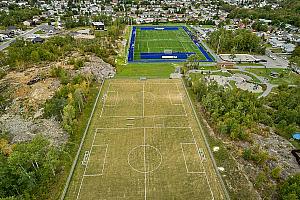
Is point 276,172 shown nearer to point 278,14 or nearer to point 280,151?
point 280,151

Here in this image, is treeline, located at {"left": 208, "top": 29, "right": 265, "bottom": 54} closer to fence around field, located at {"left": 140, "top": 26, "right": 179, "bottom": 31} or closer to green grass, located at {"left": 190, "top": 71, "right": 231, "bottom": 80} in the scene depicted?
green grass, located at {"left": 190, "top": 71, "right": 231, "bottom": 80}

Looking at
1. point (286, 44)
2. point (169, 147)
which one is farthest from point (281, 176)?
point (286, 44)

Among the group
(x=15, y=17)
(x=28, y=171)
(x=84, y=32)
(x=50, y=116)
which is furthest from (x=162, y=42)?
(x=28, y=171)

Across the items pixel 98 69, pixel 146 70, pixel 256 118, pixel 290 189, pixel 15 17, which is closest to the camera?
pixel 290 189

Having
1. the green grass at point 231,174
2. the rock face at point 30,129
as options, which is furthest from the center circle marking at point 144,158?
the rock face at point 30,129

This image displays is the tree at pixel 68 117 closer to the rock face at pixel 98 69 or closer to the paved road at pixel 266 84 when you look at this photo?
the rock face at pixel 98 69

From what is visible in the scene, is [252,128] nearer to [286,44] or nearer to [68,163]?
[68,163]
